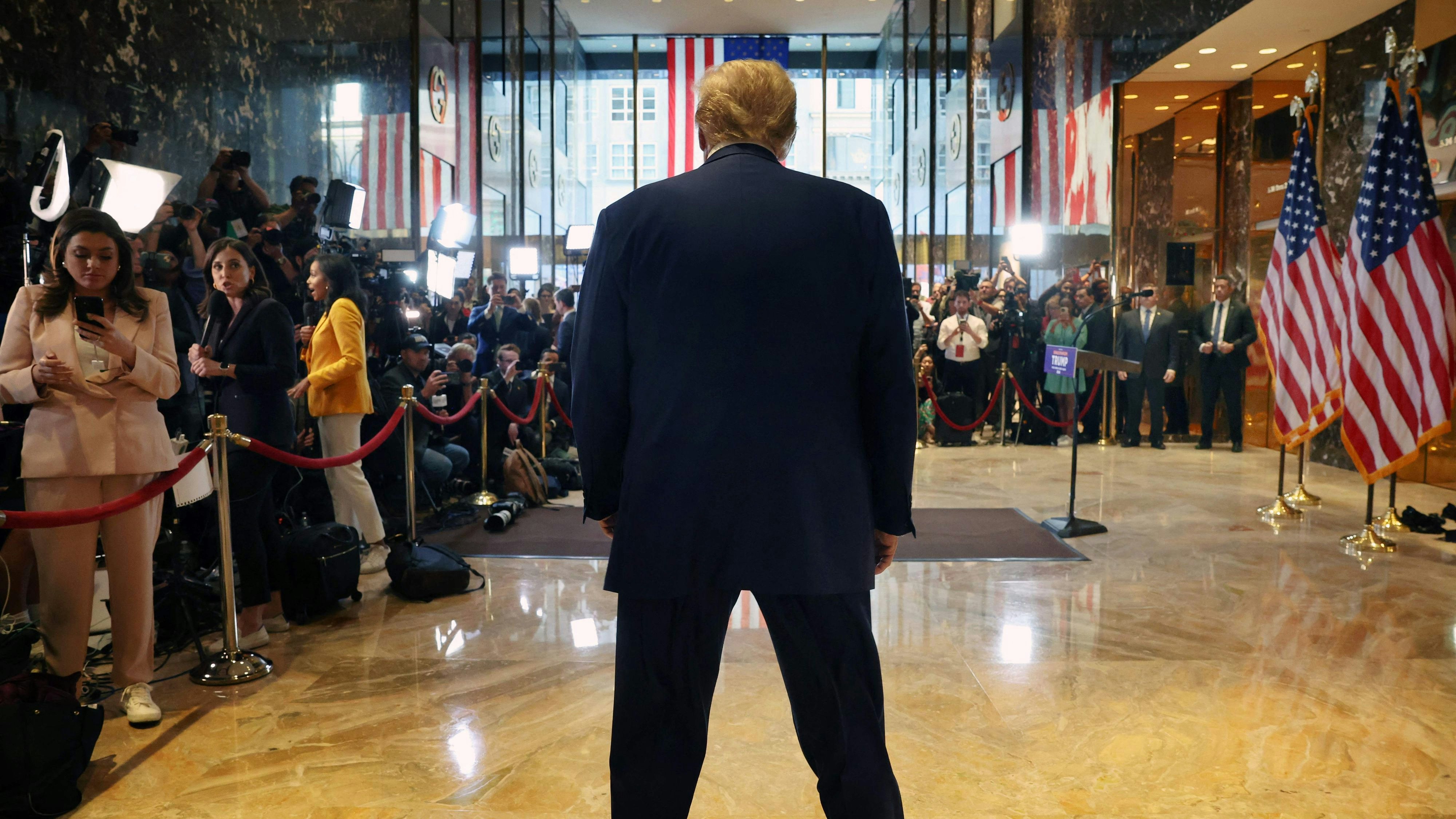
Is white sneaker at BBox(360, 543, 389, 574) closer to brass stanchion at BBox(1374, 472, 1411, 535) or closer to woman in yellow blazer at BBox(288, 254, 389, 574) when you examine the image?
woman in yellow blazer at BBox(288, 254, 389, 574)

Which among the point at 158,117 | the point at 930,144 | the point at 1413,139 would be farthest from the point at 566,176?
the point at 1413,139

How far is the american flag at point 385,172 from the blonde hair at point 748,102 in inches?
345

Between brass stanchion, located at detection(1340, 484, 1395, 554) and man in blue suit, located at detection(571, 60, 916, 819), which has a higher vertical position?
man in blue suit, located at detection(571, 60, 916, 819)

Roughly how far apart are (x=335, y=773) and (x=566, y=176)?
1864 centimetres

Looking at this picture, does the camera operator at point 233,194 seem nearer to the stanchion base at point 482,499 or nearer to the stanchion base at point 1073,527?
the stanchion base at point 482,499

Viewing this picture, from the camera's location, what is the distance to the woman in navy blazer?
4016 millimetres

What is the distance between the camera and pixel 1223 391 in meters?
11.2

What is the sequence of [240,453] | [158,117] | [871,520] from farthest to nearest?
[158,117], [240,453], [871,520]

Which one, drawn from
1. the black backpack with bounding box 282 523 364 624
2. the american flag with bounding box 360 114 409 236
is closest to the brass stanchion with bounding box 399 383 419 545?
the black backpack with bounding box 282 523 364 624

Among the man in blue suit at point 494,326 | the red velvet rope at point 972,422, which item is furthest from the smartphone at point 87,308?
the red velvet rope at point 972,422

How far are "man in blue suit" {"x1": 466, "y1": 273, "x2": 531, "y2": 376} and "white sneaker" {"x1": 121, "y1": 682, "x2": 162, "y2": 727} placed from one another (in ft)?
18.4

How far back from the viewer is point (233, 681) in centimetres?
366

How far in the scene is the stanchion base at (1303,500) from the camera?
7281 millimetres

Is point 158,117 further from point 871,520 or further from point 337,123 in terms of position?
point 871,520
